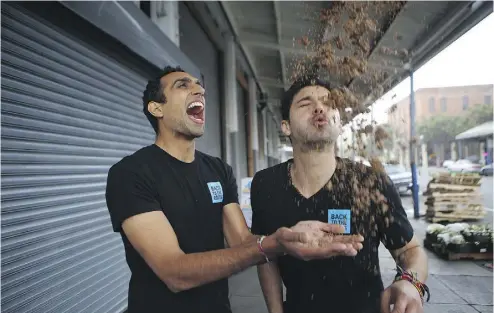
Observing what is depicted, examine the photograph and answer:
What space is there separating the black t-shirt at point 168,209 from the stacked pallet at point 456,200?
867 cm

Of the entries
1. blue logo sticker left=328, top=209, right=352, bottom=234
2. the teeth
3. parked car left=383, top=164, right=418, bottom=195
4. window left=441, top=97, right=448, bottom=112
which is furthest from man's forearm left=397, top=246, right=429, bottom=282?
window left=441, top=97, right=448, bottom=112

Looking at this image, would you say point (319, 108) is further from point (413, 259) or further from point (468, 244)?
point (468, 244)

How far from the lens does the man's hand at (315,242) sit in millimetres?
1204

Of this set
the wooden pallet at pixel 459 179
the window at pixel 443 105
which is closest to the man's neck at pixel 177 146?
the wooden pallet at pixel 459 179

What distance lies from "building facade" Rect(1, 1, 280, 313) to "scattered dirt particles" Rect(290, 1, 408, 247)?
6.09ft

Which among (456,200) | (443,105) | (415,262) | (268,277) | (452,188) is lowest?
(456,200)

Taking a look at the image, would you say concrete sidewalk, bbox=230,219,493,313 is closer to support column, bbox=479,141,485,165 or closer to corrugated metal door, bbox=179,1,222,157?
corrugated metal door, bbox=179,1,222,157

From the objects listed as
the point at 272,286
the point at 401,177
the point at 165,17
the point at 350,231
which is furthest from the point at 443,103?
the point at 272,286

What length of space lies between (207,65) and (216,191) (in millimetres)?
6512

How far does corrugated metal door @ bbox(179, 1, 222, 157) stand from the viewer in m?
6.35

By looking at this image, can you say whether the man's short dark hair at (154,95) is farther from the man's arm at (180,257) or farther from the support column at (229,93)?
the support column at (229,93)

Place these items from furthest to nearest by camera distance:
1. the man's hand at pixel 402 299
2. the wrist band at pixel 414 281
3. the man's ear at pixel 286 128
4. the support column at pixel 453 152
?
the support column at pixel 453 152, the man's ear at pixel 286 128, the wrist band at pixel 414 281, the man's hand at pixel 402 299

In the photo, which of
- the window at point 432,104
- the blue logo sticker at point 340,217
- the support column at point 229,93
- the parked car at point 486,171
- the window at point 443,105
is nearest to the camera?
the blue logo sticker at point 340,217

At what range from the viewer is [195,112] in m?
1.88
